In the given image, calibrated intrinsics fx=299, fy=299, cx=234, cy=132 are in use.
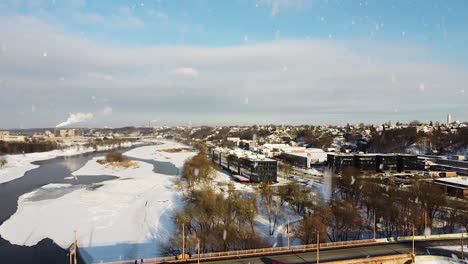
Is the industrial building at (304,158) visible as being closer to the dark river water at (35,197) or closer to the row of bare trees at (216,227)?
the dark river water at (35,197)

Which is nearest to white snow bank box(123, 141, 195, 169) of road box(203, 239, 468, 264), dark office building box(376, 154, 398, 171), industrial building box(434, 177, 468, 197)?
dark office building box(376, 154, 398, 171)

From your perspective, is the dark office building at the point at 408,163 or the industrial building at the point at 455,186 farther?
the dark office building at the point at 408,163

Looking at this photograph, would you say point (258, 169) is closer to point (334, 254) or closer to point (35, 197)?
point (35, 197)

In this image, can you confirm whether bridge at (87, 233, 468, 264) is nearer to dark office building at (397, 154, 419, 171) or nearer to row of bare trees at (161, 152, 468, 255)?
row of bare trees at (161, 152, 468, 255)

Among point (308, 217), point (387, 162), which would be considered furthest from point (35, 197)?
point (387, 162)

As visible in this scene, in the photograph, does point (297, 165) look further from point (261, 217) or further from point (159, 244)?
point (159, 244)

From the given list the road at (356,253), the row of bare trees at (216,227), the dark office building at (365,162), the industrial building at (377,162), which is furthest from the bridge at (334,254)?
the dark office building at (365,162)

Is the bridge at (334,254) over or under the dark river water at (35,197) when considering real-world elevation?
over
